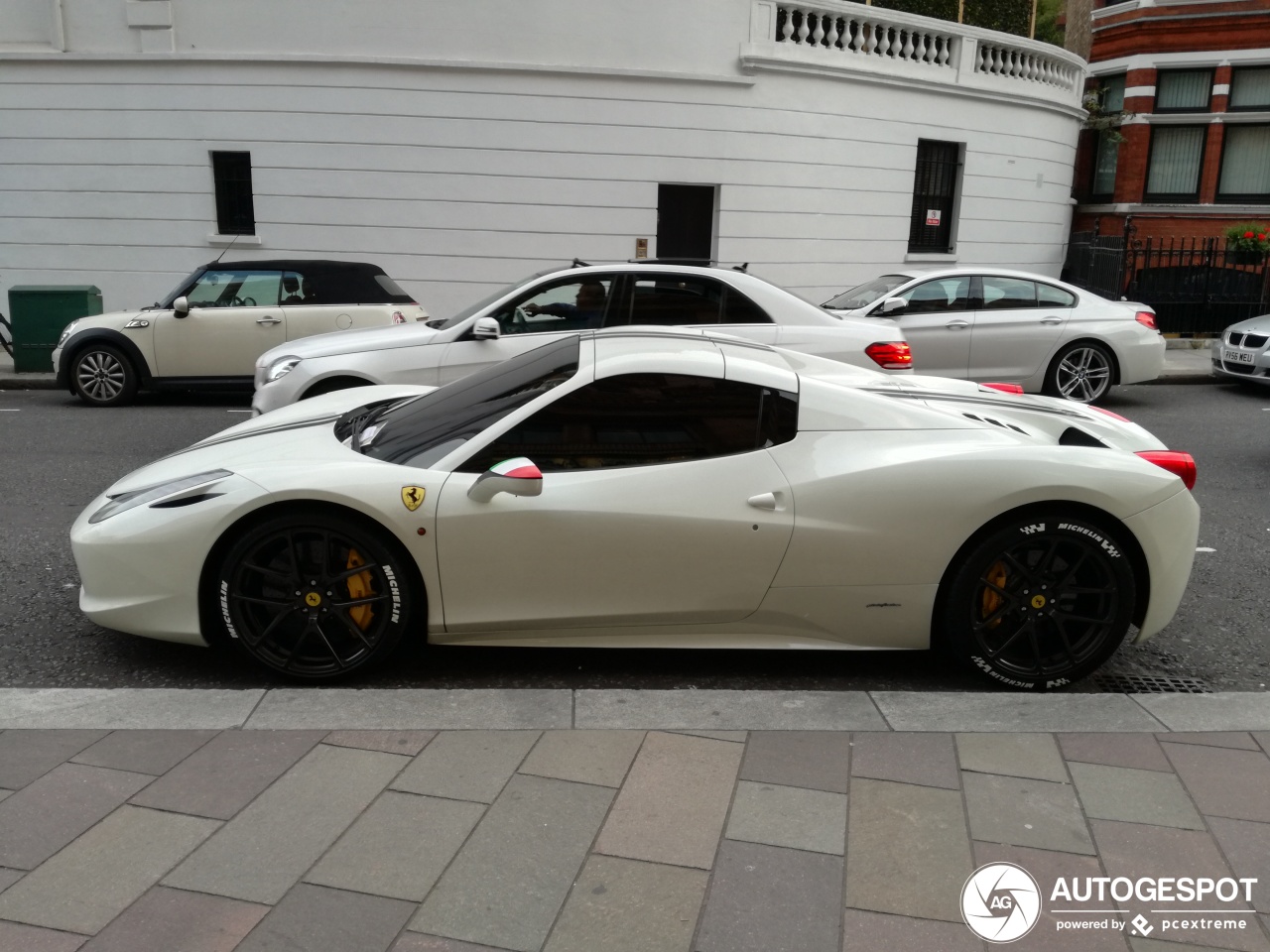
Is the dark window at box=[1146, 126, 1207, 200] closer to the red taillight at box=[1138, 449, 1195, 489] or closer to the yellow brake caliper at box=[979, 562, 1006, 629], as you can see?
the red taillight at box=[1138, 449, 1195, 489]

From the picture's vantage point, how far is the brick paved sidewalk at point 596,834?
270cm

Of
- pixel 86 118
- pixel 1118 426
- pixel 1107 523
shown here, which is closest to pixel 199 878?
pixel 1107 523

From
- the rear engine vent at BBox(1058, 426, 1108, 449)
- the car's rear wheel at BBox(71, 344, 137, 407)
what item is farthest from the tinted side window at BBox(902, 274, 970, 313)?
the car's rear wheel at BBox(71, 344, 137, 407)

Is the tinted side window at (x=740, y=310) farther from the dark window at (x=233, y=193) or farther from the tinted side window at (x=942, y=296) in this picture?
the dark window at (x=233, y=193)

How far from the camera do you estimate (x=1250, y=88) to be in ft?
82.6

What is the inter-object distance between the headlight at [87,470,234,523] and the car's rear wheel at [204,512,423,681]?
296mm

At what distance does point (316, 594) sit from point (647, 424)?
4.69ft

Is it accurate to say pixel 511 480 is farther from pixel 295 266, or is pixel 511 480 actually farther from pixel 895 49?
pixel 895 49

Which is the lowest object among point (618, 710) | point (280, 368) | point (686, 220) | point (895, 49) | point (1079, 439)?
point (618, 710)

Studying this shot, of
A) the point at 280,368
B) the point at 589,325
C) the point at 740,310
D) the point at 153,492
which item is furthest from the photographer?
the point at 280,368

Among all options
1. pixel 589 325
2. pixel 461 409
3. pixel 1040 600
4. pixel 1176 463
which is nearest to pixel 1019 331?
pixel 589 325

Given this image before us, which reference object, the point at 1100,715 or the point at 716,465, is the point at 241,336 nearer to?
the point at 716,465

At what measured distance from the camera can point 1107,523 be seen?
422cm

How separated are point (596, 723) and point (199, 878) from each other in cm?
138
